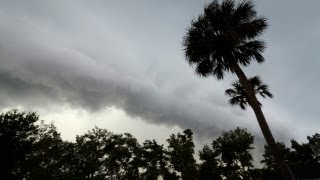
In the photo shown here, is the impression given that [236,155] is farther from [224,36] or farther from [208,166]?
[224,36]

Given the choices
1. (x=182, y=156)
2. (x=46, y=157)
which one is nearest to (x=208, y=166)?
(x=182, y=156)

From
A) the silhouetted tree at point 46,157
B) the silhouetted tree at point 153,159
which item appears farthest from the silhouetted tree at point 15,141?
the silhouetted tree at point 153,159

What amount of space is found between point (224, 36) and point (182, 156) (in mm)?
55416

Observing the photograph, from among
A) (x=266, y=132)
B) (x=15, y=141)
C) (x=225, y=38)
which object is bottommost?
(x=266, y=132)

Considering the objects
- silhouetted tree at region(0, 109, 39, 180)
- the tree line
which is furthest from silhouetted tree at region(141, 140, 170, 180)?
silhouetted tree at region(0, 109, 39, 180)

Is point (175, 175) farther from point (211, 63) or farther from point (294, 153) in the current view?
point (211, 63)

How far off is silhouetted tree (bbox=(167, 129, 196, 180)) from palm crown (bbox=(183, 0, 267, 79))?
5212 centimetres

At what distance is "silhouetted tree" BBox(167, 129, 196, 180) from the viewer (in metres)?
67.5

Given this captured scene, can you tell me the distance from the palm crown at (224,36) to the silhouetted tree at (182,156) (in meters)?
52.1

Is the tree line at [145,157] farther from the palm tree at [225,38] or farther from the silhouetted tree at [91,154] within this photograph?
the palm tree at [225,38]

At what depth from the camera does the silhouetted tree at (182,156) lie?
221 feet

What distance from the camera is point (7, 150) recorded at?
43562mm

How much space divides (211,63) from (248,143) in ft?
190

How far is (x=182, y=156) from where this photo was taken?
6962 cm
